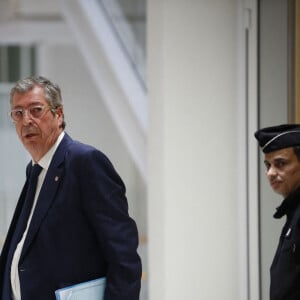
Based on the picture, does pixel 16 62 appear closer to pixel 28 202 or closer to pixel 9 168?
pixel 9 168

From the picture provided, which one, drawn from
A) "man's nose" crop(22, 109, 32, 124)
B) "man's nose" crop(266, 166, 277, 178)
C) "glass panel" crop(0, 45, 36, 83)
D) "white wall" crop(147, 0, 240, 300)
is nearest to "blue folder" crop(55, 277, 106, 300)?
"man's nose" crop(22, 109, 32, 124)

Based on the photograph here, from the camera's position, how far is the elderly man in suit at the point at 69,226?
2406mm

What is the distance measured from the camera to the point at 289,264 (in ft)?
7.89

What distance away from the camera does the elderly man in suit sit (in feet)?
7.89

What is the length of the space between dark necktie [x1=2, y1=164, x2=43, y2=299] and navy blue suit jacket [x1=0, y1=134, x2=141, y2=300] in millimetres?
110

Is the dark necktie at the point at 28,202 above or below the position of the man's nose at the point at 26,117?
below

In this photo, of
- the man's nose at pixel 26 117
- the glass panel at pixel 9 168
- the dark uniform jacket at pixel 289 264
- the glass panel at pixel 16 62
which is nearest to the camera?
the dark uniform jacket at pixel 289 264

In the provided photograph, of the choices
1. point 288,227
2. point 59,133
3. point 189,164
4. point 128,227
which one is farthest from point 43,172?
point 189,164

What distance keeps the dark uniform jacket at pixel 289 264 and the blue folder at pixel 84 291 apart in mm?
558

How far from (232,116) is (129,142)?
3.17 metres

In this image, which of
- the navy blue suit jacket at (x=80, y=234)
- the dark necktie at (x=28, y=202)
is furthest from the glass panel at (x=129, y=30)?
the navy blue suit jacket at (x=80, y=234)

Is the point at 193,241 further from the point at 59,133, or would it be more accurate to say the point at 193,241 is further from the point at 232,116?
the point at 59,133

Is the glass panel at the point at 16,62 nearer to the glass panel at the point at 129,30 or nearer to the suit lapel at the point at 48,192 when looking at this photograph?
the glass panel at the point at 129,30

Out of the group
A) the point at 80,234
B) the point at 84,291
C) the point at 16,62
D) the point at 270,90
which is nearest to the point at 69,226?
the point at 80,234
